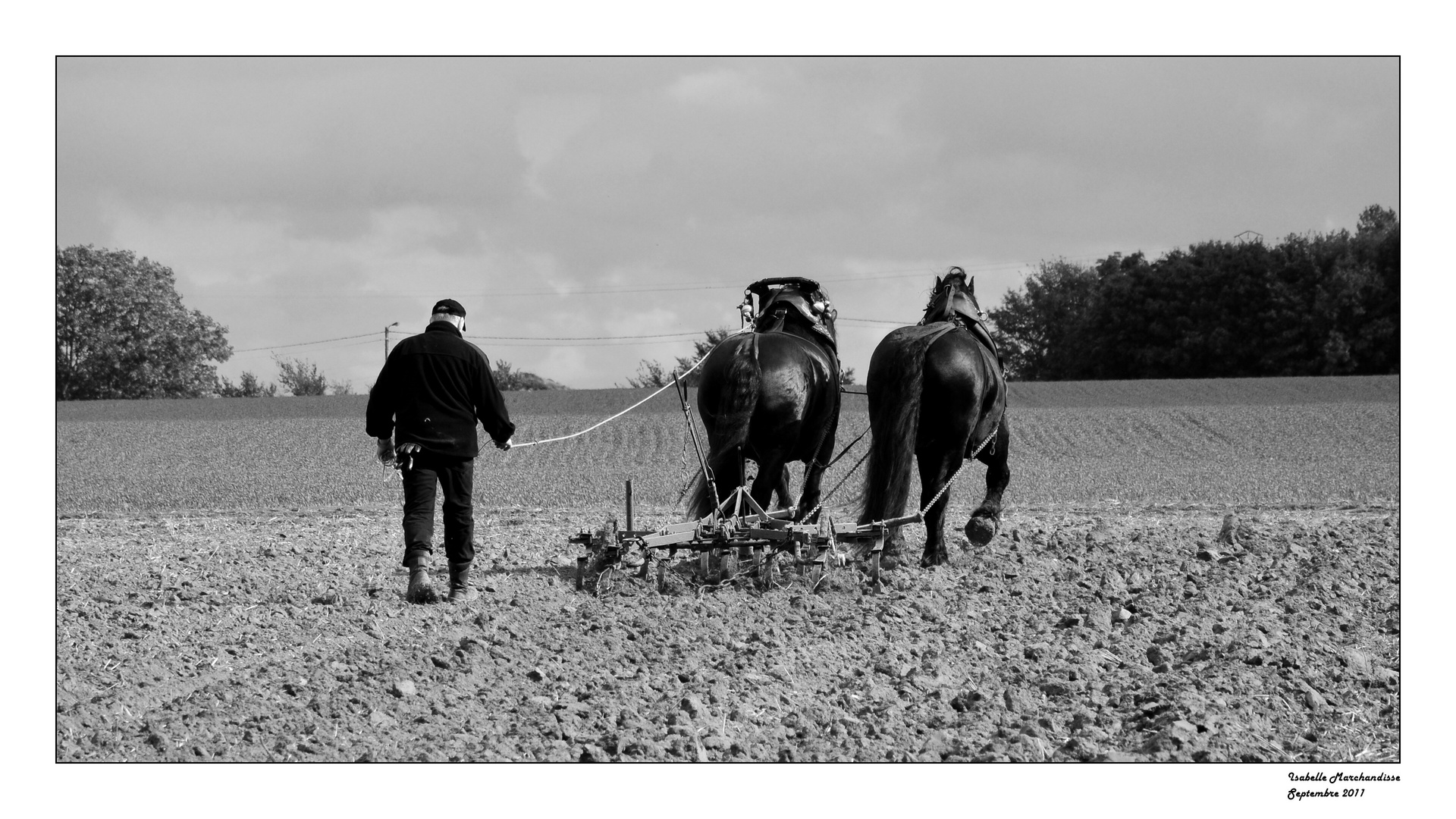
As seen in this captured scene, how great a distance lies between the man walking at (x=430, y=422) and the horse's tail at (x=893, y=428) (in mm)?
2400

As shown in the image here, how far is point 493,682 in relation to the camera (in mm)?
5555

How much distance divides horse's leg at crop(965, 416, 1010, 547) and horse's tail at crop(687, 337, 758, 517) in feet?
5.62

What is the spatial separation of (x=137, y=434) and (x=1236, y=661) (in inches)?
1227

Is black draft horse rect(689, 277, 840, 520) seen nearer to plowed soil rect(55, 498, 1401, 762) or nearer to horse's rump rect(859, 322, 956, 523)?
horse's rump rect(859, 322, 956, 523)

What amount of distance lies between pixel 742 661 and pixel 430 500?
227 cm

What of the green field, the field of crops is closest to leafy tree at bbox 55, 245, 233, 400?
the green field

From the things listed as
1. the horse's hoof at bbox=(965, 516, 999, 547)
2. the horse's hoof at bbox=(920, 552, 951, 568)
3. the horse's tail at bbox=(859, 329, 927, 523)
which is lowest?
the horse's hoof at bbox=(920, 552, 951, 568)

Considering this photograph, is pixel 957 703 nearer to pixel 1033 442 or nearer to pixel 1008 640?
pixel 1008 640

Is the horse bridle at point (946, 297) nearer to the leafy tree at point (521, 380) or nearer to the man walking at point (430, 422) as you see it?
the man walking at point (430, 422)

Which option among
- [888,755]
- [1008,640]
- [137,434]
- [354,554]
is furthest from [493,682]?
[137,434]

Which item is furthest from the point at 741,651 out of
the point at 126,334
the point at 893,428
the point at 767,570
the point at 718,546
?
the point at 126,334

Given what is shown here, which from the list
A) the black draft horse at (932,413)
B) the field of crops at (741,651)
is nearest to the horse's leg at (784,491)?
the black draft horse at (932,413)

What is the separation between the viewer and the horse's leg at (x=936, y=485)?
28.3ft

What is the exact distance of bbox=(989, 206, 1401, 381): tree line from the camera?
43.1m
